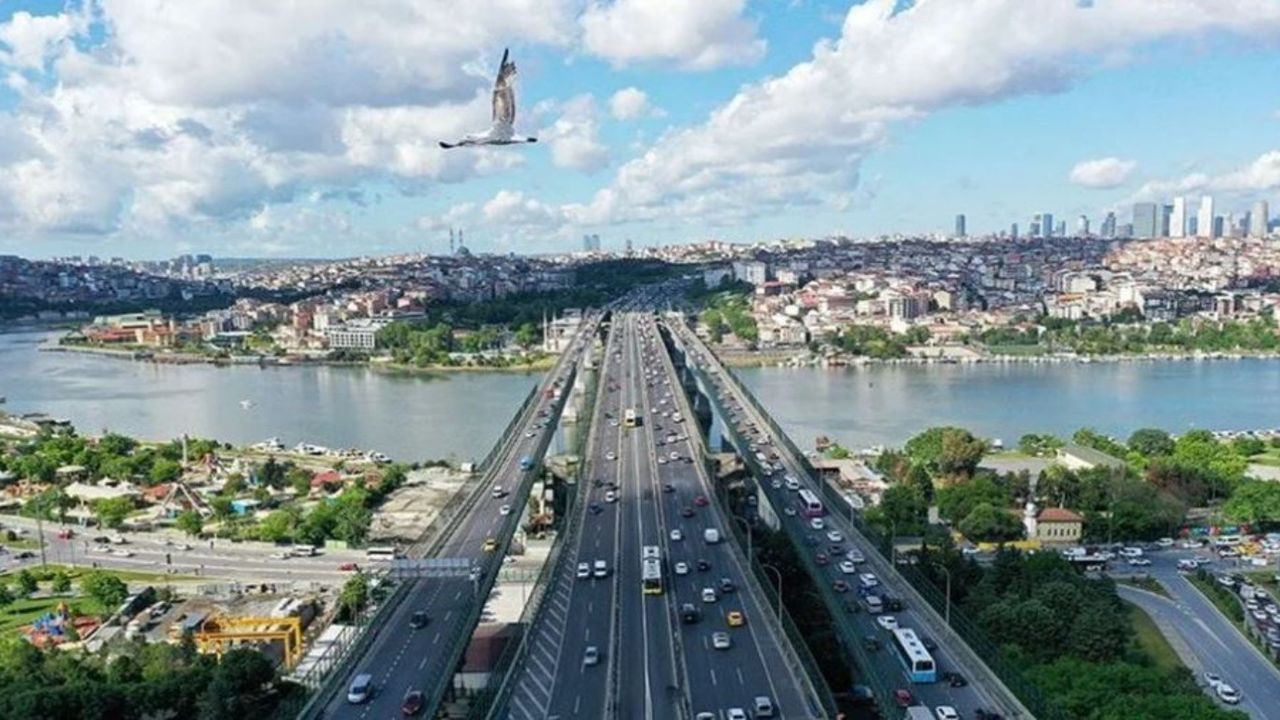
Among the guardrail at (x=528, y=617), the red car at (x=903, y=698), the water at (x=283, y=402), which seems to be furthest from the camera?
the water at (x=283, y=402)

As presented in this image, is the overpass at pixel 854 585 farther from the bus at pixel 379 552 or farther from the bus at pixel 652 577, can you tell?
the bus at pixel 379 552

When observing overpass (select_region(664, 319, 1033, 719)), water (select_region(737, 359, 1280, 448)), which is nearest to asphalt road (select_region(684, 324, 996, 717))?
overpass (select_region(664, 319, 1033, 719))

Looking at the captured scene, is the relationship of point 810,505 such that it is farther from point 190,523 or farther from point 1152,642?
point 190,523

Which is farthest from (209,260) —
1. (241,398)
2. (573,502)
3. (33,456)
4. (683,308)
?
(573,502)

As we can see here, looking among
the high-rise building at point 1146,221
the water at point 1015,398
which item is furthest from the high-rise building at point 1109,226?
the water at point 1015,398

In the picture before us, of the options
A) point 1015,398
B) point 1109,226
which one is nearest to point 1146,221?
point 1109,226

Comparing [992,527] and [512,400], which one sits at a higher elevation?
[992,527]
